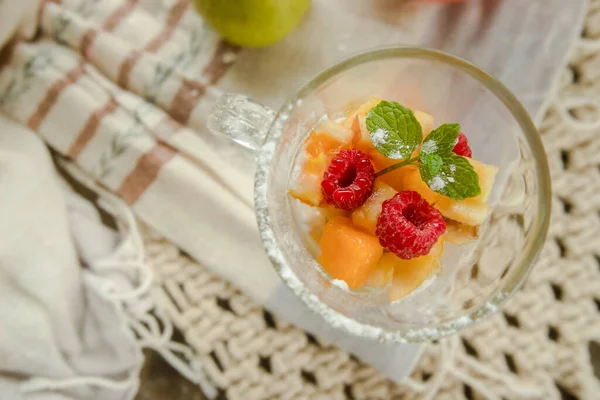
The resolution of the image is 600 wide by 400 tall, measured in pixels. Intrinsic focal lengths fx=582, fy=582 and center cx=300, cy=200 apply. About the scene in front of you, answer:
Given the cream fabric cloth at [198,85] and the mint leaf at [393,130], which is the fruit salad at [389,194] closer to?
the mint leaf at [393,130]

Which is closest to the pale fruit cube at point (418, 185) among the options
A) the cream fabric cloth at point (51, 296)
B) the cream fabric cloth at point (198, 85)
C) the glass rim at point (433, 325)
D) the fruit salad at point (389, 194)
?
the fruit salad at point (389, 194)

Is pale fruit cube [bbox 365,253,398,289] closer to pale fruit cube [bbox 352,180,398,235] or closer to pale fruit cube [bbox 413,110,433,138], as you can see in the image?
pale fruit cube [bbox 352,180,398,235]

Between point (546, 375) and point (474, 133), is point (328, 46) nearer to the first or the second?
point (474, 133)

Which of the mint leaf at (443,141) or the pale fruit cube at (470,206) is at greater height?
the mint leaf at (443,141)

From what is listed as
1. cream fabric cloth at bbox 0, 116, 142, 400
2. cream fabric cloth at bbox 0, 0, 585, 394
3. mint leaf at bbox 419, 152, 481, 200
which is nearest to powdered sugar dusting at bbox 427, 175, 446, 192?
mint leaf at bbox 419, 152, 481, 200

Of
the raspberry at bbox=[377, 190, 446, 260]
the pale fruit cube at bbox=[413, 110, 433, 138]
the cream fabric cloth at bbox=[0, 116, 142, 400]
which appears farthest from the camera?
the cream fabric cloth at bbox=[0, 116, 142, 400]

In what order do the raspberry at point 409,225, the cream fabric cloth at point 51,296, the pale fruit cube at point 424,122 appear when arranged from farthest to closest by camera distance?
the cream fabric cloth at point 51,296 < the pale fruit cube at point 424,122 < the raspberry at point 409,225

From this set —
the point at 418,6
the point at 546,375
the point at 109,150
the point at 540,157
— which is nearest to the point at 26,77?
the point at 109,150
